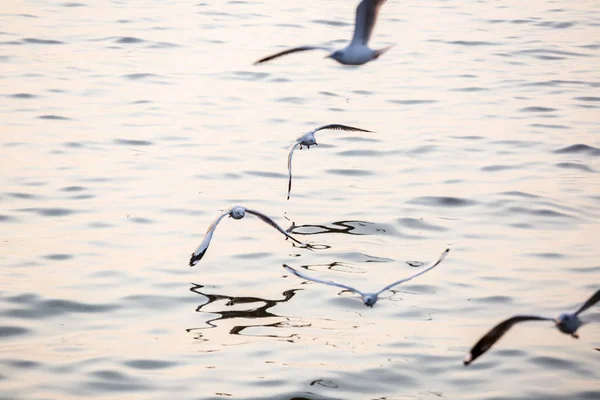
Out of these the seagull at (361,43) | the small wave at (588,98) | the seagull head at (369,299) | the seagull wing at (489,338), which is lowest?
the small wave at (588,98)

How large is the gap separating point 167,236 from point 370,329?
10.2 ft

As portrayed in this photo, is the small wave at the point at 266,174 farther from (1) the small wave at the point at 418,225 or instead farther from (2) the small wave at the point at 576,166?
(2) the small wave at the point at 576,166

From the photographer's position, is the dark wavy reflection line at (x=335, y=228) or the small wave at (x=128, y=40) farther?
the small wave at (x=128, y=40)

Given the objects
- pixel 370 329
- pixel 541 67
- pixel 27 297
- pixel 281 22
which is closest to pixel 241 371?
pixel 370 329

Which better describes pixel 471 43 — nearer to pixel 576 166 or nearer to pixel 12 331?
pixel 576 166

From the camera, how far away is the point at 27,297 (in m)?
11.0

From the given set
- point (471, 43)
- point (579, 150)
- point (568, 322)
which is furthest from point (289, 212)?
point (471, 43)

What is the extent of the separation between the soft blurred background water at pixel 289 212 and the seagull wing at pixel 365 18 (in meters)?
2.59

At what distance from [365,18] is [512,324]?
3.17m

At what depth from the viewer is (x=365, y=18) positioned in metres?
9.60

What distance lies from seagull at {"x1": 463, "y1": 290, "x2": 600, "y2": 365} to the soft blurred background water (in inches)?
57.1

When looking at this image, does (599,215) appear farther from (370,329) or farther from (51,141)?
(51,141)

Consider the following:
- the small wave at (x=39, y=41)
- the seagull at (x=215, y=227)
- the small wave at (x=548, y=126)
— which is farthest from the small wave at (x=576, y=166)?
the small wave at (x=39, y=41)

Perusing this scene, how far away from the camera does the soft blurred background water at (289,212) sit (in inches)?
387
